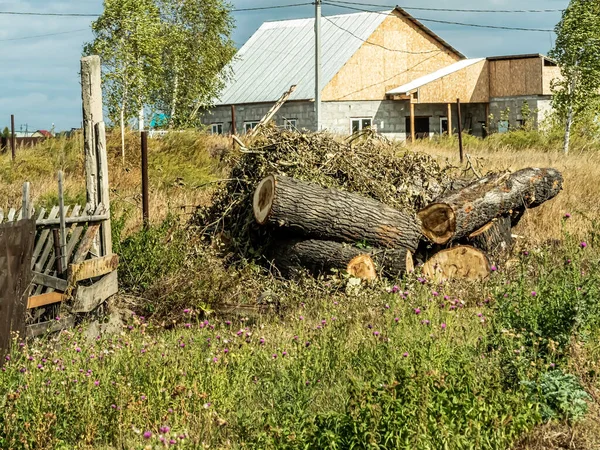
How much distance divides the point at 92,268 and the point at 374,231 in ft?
10.8

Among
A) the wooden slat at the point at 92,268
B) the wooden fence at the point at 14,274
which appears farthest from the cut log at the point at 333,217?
the wooden fence at the point at 14,274

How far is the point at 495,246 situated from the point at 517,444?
6.80 meters

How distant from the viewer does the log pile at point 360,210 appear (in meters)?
10.4

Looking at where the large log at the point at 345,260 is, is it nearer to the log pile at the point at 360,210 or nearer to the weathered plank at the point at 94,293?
the log pile at the point at 360,210

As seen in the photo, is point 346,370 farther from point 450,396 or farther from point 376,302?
point 376,302

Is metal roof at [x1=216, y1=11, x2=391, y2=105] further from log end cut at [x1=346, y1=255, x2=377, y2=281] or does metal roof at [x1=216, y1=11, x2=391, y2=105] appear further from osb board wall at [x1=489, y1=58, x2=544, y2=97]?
log end cut at [x1=346, y1=255, x2=377, y2=281]

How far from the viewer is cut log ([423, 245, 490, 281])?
36.3 feet

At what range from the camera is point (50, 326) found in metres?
8.33

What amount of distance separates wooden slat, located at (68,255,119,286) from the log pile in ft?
6.51

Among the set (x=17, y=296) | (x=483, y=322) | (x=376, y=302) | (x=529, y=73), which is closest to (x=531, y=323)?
(x=483, y=322)

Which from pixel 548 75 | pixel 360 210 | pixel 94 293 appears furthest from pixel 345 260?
pixel 548 75

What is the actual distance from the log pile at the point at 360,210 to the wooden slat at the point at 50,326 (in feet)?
9.04

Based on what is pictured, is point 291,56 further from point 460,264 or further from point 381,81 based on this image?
point 460,264

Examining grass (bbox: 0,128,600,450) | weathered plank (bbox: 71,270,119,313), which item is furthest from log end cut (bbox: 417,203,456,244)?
weathered plank (bbox: 71,270,119,313)
